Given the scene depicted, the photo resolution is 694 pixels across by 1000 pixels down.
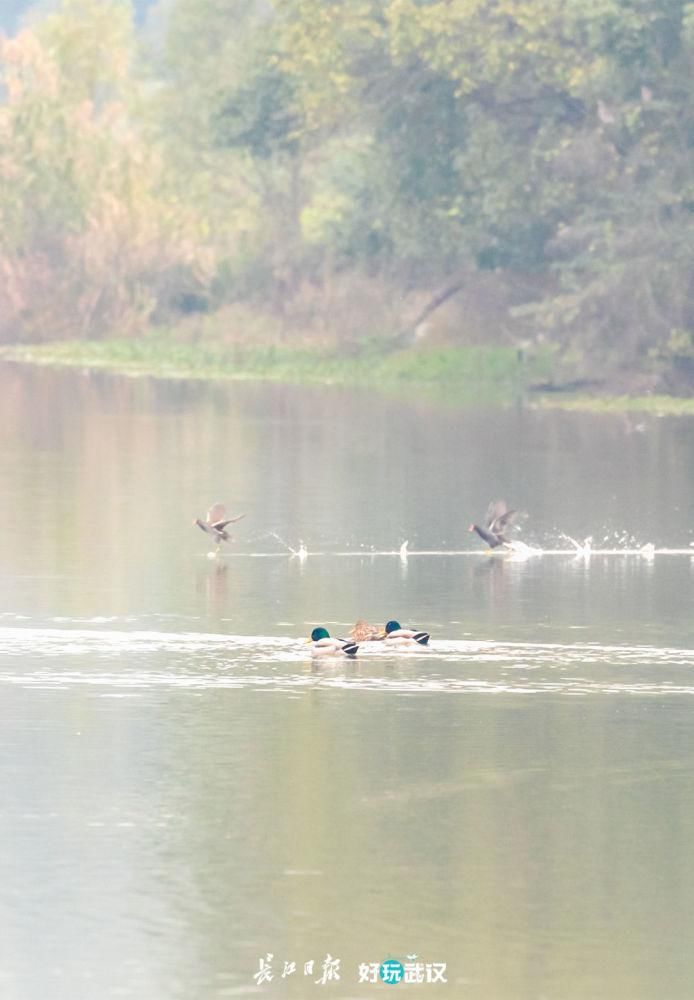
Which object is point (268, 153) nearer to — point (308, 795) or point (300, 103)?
point (300, 103)

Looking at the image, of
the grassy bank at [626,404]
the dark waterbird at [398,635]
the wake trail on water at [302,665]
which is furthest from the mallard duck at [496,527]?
the grassy bank at [626,404]

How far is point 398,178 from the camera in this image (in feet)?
187

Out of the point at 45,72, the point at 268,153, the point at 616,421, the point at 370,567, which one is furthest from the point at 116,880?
the point at 45,72

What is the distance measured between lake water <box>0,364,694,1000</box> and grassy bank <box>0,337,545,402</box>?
2583 cm

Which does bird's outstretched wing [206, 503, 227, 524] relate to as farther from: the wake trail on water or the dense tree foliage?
the dense tree foliage

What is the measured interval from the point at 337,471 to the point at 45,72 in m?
45.0

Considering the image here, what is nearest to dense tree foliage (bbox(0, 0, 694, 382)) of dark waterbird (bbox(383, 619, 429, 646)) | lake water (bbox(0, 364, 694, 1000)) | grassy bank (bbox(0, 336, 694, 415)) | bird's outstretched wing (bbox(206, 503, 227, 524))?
grassy bank (bbox(0, 336, 694, 415))

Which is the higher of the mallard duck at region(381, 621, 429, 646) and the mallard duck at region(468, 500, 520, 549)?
the mallard duck at region(468, 500, 520, 549)

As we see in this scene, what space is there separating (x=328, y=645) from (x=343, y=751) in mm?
3133

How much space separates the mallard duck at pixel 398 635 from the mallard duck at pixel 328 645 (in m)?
0.33

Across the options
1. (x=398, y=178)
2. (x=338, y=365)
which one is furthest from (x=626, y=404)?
(x=338, y=365)

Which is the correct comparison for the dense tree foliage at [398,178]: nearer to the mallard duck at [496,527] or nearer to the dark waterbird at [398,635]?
the mallard duck at [496,527]

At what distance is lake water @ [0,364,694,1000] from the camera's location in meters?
10.4

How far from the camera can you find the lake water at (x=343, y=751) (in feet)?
34.2
